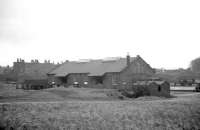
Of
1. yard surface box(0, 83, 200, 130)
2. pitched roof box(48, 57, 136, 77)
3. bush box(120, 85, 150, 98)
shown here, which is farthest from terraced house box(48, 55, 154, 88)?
yard surface box(0, 83, 200, 130)

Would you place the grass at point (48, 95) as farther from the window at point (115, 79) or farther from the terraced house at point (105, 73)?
the terraced house at point (105, 73)

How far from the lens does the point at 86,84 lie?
2243 inches

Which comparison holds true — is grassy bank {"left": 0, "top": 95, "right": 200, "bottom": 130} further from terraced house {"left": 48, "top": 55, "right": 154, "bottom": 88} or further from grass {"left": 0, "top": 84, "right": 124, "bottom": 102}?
terraced house {"left": 48, "top": 55, "right": 154, "bottom": 88}

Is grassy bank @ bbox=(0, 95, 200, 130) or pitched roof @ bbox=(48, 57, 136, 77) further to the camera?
pitched roof @ bbox=(48, 57, 136, 77)

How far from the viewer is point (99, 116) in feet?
74.4

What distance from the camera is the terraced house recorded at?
52.2 m

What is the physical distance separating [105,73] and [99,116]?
3127 cm

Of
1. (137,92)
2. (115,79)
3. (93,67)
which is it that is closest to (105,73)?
(115,79)

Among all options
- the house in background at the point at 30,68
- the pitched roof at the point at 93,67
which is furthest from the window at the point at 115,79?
the house in background at the point at 30,68

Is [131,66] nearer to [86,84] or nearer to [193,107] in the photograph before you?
[86,84]

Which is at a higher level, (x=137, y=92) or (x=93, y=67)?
(x=93, y=67)

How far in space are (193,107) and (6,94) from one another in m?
24.5

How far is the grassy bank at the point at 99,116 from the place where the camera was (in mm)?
20172

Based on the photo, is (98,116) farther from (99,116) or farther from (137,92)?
(137,92)
